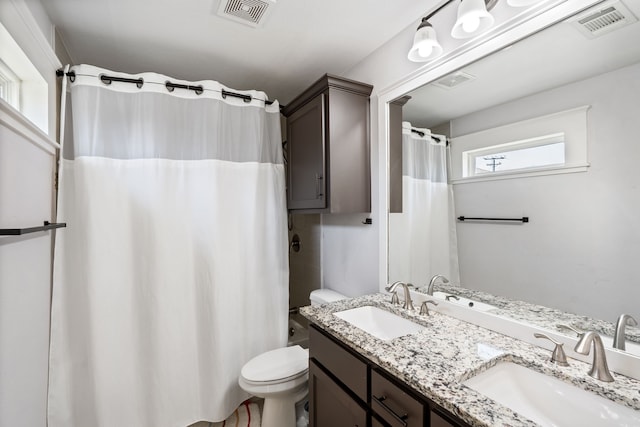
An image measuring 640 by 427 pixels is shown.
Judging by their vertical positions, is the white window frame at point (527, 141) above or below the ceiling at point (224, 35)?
below

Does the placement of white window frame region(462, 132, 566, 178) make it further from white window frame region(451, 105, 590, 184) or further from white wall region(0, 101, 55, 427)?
white wall region(0, 101, 55, 427)

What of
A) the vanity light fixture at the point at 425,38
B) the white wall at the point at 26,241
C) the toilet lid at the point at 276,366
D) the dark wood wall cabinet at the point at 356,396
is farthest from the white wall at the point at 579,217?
the white wall at the point at 26,241

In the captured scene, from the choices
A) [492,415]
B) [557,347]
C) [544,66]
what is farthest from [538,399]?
[544,66]

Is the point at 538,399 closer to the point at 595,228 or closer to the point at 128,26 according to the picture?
the point at 595,228

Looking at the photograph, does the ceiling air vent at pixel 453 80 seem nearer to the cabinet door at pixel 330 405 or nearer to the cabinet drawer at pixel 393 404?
the cabinet drawer at pixel 393 404

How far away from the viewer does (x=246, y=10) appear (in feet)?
4.65

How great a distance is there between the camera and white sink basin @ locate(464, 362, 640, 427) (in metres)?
0.73

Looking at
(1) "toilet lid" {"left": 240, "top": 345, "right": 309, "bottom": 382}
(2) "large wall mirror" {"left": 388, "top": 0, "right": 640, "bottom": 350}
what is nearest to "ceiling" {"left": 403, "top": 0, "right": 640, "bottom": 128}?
(2) "large wall mirror" {"left": 388, "top": 0, "right": 640, "bottom": 350}

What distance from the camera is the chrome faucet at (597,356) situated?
800 millimetres

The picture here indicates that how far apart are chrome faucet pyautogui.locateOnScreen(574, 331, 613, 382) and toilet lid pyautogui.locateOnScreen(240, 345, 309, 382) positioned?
1.29 metres

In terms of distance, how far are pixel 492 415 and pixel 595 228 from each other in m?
0.73

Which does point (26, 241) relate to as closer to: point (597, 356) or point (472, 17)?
point (472, 17)

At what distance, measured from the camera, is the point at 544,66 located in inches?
41.3

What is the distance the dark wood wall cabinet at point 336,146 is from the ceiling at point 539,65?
45 centimetres
